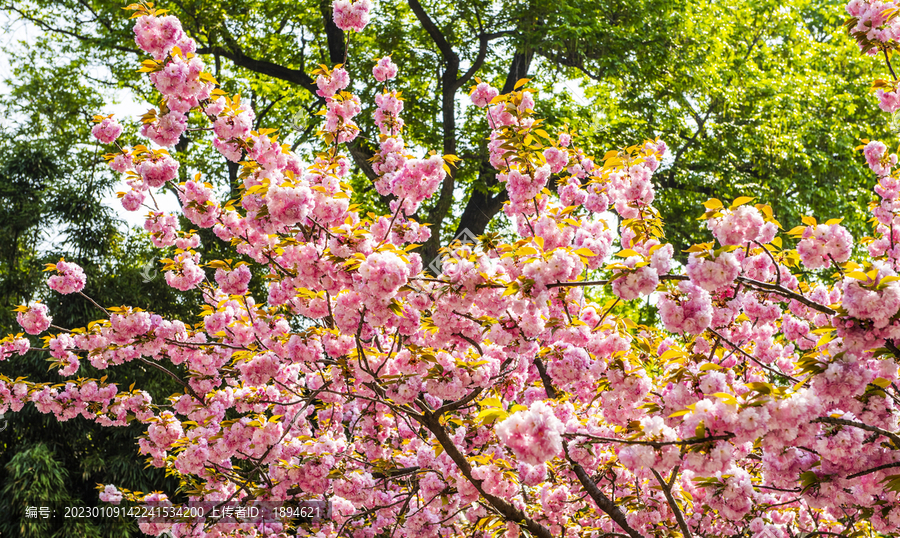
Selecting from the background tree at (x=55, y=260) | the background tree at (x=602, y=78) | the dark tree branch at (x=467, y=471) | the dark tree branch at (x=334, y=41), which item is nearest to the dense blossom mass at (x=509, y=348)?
the dark tree branch at (x=467, y=471)

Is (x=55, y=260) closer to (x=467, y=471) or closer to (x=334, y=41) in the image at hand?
(x=334, y=41)

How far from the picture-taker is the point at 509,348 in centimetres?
306

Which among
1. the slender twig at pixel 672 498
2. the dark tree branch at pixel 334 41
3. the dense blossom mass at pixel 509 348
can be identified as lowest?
the slender twig at pixel 672 498

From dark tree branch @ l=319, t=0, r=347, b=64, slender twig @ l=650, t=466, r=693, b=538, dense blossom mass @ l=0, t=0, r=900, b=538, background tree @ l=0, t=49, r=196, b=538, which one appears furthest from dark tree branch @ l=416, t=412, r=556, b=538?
dark tree branch @ l=319, t=0, r=347, b=64

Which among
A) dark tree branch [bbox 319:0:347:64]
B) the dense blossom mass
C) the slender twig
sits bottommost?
the slender twig

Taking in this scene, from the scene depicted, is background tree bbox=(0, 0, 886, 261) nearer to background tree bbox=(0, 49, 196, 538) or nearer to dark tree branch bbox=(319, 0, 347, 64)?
dark tree branch bbox=(319, 0, 347, 64)

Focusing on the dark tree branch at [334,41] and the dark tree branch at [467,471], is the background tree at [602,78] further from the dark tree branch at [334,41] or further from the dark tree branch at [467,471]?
the dark tree branch at [467,471]

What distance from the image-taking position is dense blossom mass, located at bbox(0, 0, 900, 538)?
6.95ft

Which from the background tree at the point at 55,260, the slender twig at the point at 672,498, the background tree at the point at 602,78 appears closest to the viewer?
the slender twig at the point at 672,498

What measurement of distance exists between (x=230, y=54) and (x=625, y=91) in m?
5.66

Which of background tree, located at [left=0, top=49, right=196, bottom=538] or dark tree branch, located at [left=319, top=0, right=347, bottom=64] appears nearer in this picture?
background tree, located at [left=0, top=49, right=196, bottom=538]

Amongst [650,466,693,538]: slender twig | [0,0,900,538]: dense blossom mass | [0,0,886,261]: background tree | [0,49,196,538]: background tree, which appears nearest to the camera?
[0,0,900,538]: dense blossom mass

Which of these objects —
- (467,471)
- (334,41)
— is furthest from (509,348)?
(334,41)

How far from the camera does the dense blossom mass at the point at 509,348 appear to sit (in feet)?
6.95
